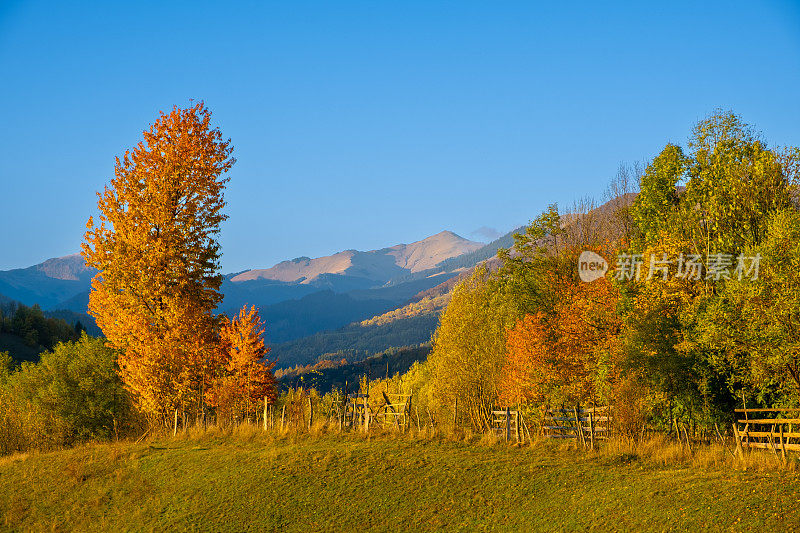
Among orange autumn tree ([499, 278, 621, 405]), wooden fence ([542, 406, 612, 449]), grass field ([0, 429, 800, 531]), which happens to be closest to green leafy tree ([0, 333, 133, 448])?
grass field ([0, 429, 800, 531])

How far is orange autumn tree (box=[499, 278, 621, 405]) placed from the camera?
44281mm

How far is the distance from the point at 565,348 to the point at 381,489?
24.1 meters

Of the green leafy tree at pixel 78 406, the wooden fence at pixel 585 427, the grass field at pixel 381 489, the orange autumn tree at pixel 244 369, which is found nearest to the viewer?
the grass field at pixel 381 489

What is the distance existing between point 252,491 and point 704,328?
24.4m

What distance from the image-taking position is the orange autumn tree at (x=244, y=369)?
46550mm

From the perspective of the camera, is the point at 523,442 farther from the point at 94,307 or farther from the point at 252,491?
the point at 94,307

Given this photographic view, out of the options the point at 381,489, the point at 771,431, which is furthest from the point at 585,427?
the point at 381,489

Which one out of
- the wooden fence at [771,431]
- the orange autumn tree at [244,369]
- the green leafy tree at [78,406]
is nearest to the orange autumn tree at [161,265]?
the orange autumn tree at [244,369]

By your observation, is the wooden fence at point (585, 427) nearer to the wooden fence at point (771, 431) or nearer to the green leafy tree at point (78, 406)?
the wooden fence at point (771, 431)

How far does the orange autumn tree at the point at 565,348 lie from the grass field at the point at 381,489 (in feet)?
48.4

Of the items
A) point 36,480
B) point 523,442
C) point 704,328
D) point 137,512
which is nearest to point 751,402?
point 704,328

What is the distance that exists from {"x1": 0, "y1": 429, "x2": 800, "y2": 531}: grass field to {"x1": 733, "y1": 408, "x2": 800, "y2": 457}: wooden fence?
5.84 ft

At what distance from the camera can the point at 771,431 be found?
26.3 metres

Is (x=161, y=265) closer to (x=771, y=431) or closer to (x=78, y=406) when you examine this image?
(x=78, y=406)
